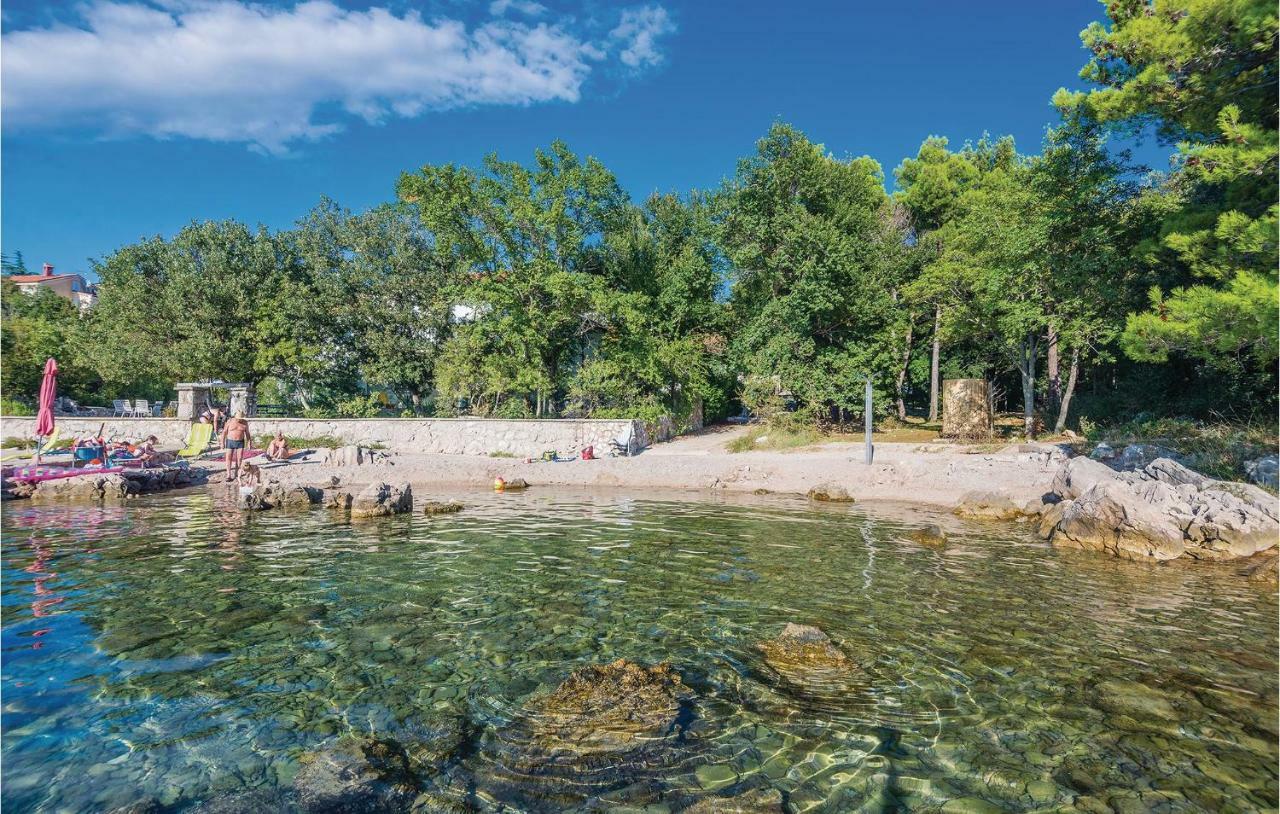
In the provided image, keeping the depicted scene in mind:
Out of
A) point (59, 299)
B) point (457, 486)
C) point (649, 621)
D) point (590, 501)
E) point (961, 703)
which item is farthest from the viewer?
point (59, 299)

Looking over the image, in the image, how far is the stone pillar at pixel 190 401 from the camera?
26.2 meters

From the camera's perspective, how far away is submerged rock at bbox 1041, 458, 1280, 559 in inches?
381

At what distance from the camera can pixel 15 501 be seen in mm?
14961

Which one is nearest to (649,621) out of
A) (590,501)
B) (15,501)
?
(590,501)

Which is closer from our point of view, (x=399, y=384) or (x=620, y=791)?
(x=620, y=791)

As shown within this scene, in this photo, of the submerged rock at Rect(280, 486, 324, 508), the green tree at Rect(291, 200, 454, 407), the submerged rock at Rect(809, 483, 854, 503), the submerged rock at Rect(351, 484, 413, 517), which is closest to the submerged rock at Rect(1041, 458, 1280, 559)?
the submerged rock at Rect(809, 483, 854, 503)

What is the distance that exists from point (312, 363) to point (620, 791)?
31154 millimetres

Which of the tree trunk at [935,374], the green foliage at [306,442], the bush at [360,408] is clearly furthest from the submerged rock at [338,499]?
the tree trunk at [935,374]

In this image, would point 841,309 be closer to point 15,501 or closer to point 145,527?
point 145,527

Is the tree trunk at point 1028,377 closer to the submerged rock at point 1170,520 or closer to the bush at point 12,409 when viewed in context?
the submerged rock at point 1170,520

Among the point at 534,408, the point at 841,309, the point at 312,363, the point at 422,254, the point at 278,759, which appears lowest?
the point at 278,759

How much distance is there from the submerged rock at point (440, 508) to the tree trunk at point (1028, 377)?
69.0 feet

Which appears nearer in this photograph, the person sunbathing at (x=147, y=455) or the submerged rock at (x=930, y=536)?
the submerged rock at (x=930, y=536)

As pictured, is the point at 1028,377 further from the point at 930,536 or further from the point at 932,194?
the point at 930,536
